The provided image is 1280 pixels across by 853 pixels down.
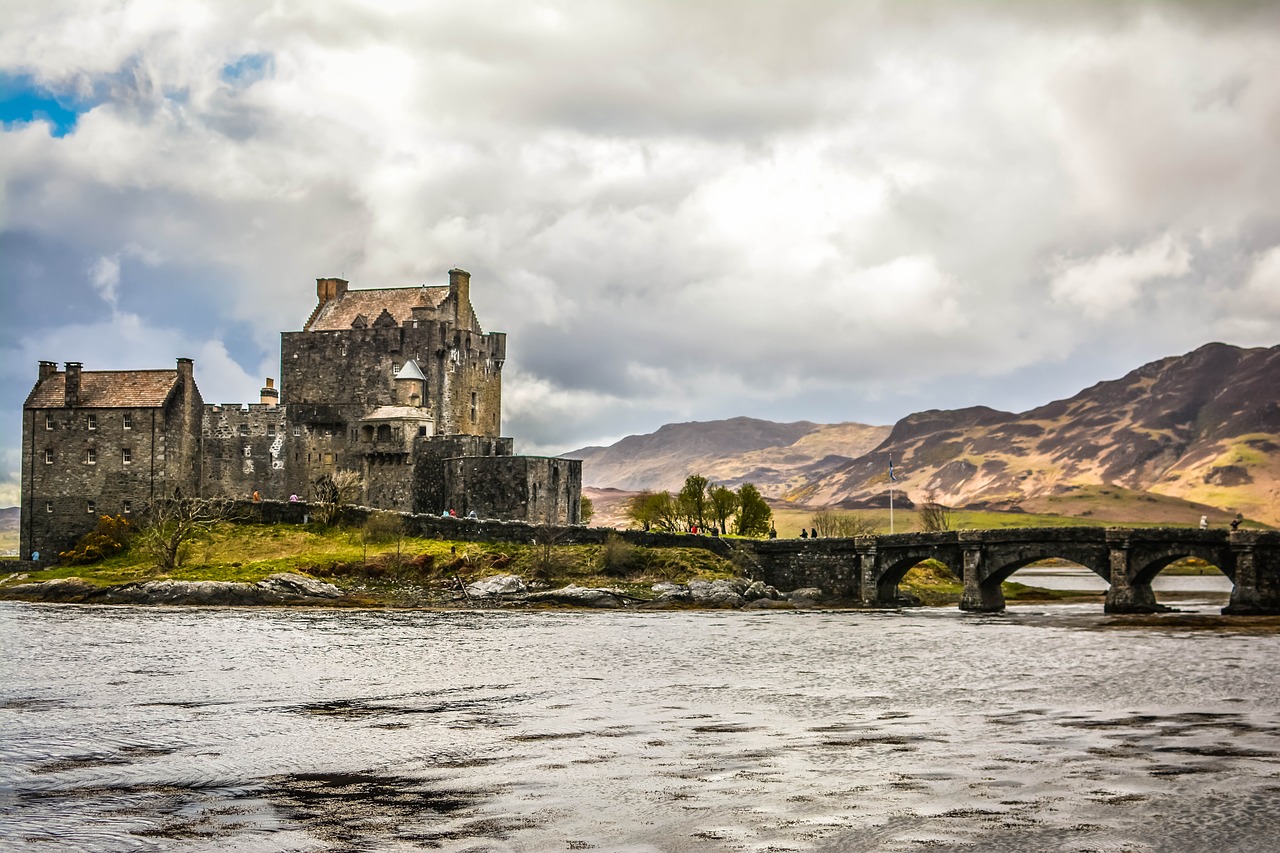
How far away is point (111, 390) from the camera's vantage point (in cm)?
8206

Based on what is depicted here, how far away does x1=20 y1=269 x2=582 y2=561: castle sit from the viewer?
7962 centimetres

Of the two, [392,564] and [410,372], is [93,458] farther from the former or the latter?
[392,564]

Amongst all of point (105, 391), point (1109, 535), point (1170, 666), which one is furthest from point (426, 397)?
point (1170, 666)

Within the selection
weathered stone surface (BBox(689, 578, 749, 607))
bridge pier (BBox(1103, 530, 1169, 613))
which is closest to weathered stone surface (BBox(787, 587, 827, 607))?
weathered stone surface (BBox(689, 578, 749, 607))

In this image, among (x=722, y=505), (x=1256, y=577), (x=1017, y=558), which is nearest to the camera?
(x=1256, y=577)

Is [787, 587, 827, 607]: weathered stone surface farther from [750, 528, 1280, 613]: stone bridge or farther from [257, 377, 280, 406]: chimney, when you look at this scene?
[257, 377, 280, 406]: chimney

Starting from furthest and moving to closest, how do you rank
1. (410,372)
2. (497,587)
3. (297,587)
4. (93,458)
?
(410,372), (93,458), (497,587), (297,587)

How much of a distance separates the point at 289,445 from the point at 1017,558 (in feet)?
154

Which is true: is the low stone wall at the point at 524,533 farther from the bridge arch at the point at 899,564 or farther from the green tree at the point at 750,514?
the green tree at the point at 750,514

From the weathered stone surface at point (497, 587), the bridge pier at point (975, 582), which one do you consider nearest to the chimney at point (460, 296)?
the weathered stone surface at point (497, 587)

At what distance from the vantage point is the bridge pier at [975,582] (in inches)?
2630

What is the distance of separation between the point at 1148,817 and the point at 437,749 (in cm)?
1254

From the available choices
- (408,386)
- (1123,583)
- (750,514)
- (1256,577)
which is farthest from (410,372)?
(1256,577)

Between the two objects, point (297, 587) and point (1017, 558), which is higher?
point (1017, 558)
